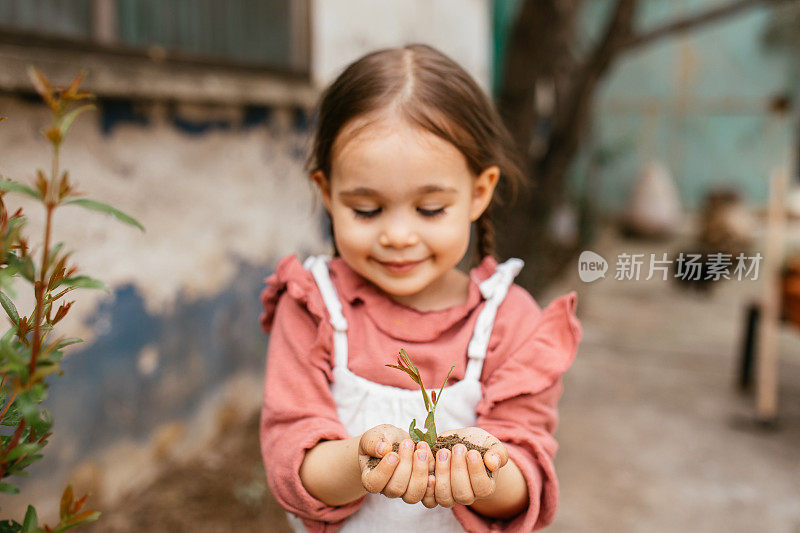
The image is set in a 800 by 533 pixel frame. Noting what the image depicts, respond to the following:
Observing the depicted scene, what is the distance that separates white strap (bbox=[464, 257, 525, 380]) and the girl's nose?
21cm

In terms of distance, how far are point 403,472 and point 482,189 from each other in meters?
0.63

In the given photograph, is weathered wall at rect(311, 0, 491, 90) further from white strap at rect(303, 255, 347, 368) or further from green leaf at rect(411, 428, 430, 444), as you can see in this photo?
green leaf at rect(411, 428, 430, 444)

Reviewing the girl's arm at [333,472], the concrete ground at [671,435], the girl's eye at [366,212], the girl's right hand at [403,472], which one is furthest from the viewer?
the concrete ground at [671,435]

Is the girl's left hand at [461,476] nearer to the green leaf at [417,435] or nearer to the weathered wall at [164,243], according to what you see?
the green leaf at [417,435]

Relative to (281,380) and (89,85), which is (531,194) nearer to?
(89,85)

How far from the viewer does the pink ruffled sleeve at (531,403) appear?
1.18 m

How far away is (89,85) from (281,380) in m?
1.47

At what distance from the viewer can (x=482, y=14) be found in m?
5.66

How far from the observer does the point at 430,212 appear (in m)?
1.24

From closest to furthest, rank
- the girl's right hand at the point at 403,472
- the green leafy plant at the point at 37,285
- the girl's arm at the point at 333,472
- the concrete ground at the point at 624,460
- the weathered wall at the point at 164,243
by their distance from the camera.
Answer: the green leafy plant at the point at 37,285 → the girl's right hand at the point at 403,472 → the girl's arm at the point at 333,472 → the weathered wall at the point at 164,243 → the concrete ground at the point at 624,460

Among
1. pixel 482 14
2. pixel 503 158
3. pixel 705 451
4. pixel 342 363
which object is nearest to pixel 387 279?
pixel 342 363

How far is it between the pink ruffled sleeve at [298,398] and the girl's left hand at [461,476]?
0.27 metres

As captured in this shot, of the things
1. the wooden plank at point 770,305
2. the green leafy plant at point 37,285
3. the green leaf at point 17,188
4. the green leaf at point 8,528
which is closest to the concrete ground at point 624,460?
the wooden plank at point 770,305

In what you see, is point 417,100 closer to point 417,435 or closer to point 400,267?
point 400,267
